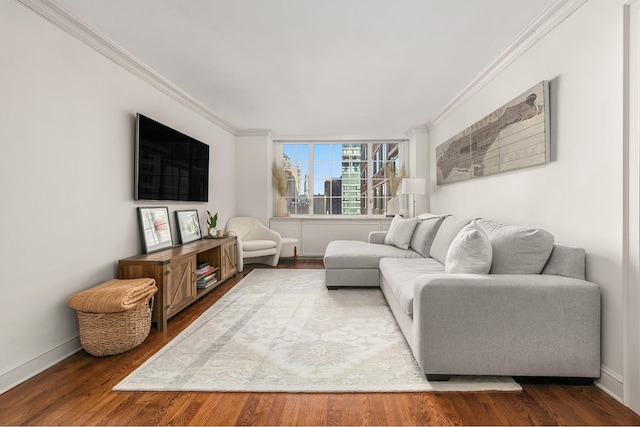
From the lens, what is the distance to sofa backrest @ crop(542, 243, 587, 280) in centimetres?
184

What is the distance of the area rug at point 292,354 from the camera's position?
69.6 inches

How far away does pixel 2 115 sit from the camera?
5.80 ft

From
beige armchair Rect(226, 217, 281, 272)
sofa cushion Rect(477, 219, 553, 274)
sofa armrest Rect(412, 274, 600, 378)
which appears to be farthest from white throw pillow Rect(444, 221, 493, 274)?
beige armchair Rect(226, 217, 281, 272)

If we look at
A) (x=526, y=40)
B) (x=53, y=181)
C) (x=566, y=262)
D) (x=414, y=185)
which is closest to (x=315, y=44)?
(x=526, y=40)

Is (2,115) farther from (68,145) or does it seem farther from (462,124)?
(462,124)

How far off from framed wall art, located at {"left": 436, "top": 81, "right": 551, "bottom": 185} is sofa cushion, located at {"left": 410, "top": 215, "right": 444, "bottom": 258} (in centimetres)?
63

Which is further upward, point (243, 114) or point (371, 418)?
point (243, 114)

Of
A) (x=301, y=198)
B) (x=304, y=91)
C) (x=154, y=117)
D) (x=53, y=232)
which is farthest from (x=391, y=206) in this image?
(x=53, y=232)

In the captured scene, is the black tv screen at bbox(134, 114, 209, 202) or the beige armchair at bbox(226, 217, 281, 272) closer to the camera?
the black tv screen at bbox(134, 114, 209, 202)

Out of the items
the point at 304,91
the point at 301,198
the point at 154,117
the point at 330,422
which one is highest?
the point at 304,91

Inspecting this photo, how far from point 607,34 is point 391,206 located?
4.29 meters

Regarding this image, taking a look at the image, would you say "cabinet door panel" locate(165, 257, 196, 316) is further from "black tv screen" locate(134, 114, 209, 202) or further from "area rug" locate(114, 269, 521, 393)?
"black tv screen" locate(134, 114, 209, 202)

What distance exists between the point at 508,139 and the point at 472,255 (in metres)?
1.29

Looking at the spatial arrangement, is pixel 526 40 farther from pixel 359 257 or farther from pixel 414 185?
pixel 414 185
